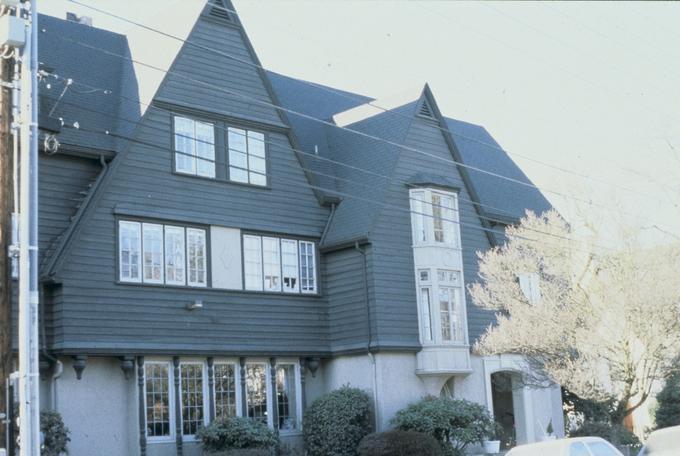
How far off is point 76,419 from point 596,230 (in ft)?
46.7

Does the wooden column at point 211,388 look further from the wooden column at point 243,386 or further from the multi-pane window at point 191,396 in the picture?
the wooden column at point 243,386

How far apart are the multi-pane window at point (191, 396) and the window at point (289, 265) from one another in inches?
138

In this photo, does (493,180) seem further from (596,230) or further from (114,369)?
(114,369)

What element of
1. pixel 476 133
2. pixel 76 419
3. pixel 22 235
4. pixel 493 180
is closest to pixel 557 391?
pixel 493 180

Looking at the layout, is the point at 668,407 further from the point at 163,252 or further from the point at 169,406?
the point at 163,252

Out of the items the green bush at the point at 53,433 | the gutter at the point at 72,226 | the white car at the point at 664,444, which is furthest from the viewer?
the gutter at the point at 72,226

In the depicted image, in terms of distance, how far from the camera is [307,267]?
28297mm

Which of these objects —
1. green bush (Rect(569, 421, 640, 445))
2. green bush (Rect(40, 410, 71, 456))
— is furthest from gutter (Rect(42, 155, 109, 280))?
green bush (Rect(569, 421, 640, 445))

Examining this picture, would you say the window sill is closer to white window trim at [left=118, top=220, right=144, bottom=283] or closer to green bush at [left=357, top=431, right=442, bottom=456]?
white window trim at [left=118, top=220, right=144, bottom=283]

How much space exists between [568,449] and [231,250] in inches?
439

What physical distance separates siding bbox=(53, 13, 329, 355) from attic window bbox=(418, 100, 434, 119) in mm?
4448

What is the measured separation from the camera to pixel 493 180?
35688 mm

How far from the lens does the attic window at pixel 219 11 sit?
89.6 ft

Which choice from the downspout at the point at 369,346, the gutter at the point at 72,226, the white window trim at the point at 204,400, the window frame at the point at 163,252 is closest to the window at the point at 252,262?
the window frame at the point at 163,252
